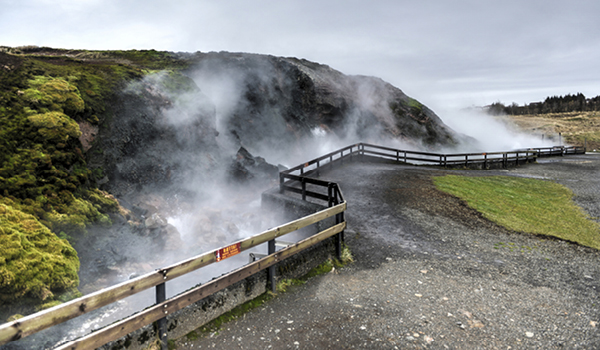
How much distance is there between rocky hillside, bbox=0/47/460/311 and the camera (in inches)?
324

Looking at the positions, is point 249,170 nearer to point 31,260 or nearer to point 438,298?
point 31,260

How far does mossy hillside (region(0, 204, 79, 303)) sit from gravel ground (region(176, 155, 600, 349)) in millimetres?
3772

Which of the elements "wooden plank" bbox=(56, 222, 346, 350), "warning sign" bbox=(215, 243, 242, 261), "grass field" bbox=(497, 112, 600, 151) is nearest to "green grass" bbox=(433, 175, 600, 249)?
"wooden plank" bbox=(56, 222, 346, 350)

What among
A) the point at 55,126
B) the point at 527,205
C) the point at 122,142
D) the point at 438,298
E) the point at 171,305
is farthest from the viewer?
the point at 122,142

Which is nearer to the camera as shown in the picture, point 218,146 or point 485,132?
point 218,146

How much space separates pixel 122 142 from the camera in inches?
559

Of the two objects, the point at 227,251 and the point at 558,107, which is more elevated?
the point at 558,107

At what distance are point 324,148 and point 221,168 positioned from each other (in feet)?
51.7

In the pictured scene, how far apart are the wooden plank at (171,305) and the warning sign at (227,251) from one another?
1.25 feet

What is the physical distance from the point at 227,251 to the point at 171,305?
104 centimetres

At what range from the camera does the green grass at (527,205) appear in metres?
9.87

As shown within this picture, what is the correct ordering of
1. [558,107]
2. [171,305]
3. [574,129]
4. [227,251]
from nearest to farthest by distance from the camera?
1. [171,305]
2. [227,251]
3. [574,129]
4. [558,107]

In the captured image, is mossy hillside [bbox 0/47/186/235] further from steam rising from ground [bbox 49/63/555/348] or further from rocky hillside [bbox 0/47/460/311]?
steam rising from ground [bbox 49/63/555/348]

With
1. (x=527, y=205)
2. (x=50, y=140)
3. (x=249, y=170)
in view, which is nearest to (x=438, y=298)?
(x=527, y=205)
